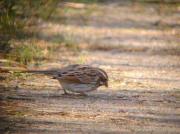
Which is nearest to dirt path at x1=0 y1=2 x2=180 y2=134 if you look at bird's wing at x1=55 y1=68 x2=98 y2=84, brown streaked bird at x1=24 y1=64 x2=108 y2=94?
brown streaked bird at x1=24 y1=64 x2=108 y2=94

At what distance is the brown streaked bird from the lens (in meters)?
10.7

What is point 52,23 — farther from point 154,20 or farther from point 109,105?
point 109,105

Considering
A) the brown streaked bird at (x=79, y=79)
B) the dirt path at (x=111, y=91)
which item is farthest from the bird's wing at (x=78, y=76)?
the dirt path at (x=111, y=91)

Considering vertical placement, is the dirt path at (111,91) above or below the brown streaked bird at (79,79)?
below

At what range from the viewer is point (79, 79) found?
10703mm

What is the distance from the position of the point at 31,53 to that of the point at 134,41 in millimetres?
4194

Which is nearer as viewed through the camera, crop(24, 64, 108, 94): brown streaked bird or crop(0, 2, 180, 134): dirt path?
crop(0, 2, 180, 134): dirt path

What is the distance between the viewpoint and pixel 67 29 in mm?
18641

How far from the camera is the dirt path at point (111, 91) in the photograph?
911 centimetres

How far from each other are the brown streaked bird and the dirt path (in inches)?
6.2

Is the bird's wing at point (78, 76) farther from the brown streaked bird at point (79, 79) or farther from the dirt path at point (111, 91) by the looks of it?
the dirt path at point (111, 91)

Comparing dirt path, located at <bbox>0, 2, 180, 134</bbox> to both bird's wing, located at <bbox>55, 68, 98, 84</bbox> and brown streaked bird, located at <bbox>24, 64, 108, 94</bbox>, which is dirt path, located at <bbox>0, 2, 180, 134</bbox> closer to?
brown streaked bird, located at <bbox>24, 64, 108, 94</bbox>

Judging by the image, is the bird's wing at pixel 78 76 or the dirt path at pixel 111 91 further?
the bird's wing at pixel 78 76

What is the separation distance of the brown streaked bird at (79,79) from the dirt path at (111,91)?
157 millimetres
